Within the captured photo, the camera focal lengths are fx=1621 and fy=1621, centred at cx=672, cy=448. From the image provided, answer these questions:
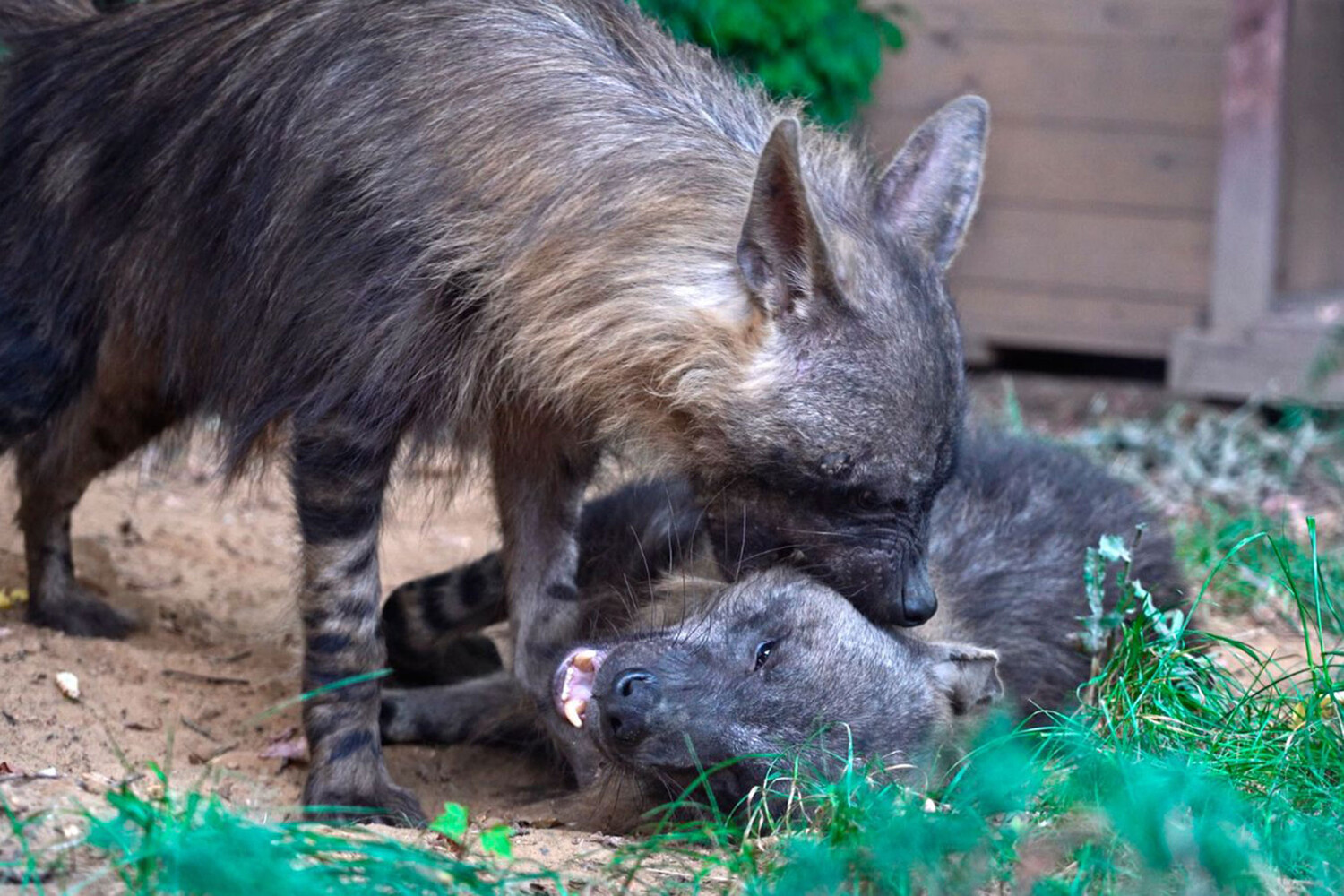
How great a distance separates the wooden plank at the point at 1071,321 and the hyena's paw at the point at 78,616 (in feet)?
14.9

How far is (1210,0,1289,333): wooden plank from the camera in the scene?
6.96 metres

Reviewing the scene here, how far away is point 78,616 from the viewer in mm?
4324

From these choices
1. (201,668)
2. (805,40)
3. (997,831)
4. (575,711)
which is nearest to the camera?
(997,831)

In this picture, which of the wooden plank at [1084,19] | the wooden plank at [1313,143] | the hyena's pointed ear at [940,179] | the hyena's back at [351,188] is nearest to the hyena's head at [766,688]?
the hyena's back at [351,188]

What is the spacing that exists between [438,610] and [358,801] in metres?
0.95

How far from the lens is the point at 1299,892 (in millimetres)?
2670

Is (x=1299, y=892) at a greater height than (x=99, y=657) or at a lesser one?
greater

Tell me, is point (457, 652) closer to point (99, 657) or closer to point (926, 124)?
point (99, 657)

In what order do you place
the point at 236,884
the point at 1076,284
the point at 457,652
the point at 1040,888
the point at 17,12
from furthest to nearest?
the point at 1076,284, the point at 457,652, the point at 17,12, the point at 1040,888, the point at 236,884

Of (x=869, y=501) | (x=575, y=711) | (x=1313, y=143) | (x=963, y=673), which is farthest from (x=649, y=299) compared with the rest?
(x=1313, y=143)

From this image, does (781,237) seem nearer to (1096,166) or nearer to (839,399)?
(839,399)

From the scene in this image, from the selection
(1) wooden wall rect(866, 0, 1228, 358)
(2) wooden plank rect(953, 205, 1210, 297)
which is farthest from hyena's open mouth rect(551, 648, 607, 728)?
(2) wooden plank rect(953, 205, 1210, 297)

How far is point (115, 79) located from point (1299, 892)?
3128 millimetres

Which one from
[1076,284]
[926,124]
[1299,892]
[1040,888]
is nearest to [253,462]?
[926,124]
